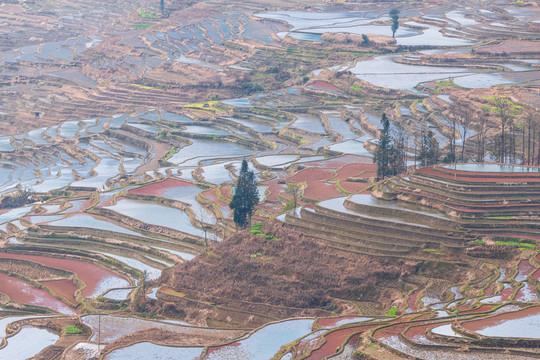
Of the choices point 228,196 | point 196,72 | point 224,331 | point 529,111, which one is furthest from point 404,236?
point 196,72

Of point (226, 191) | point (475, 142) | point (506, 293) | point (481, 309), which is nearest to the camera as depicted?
point (481, 309)

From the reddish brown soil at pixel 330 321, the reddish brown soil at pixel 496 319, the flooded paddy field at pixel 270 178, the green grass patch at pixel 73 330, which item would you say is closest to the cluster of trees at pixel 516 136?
the flooded paddy field at pixel 270 178

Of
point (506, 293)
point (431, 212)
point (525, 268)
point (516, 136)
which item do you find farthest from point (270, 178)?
point (506, 293)

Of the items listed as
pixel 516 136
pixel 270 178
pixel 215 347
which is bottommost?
pixel 270 178

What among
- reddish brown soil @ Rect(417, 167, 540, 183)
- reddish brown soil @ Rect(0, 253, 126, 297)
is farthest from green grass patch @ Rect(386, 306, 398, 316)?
reddish brown soil @ Rect(0, 253, 126, 297)

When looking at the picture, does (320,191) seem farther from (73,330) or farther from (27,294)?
(73,330)

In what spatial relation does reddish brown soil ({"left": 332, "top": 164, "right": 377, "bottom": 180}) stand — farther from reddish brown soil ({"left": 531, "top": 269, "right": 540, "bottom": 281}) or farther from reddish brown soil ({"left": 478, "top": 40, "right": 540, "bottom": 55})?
reddish brown soil ({"left": 478, "top": 40, "right": 540, "bottom": 55})
